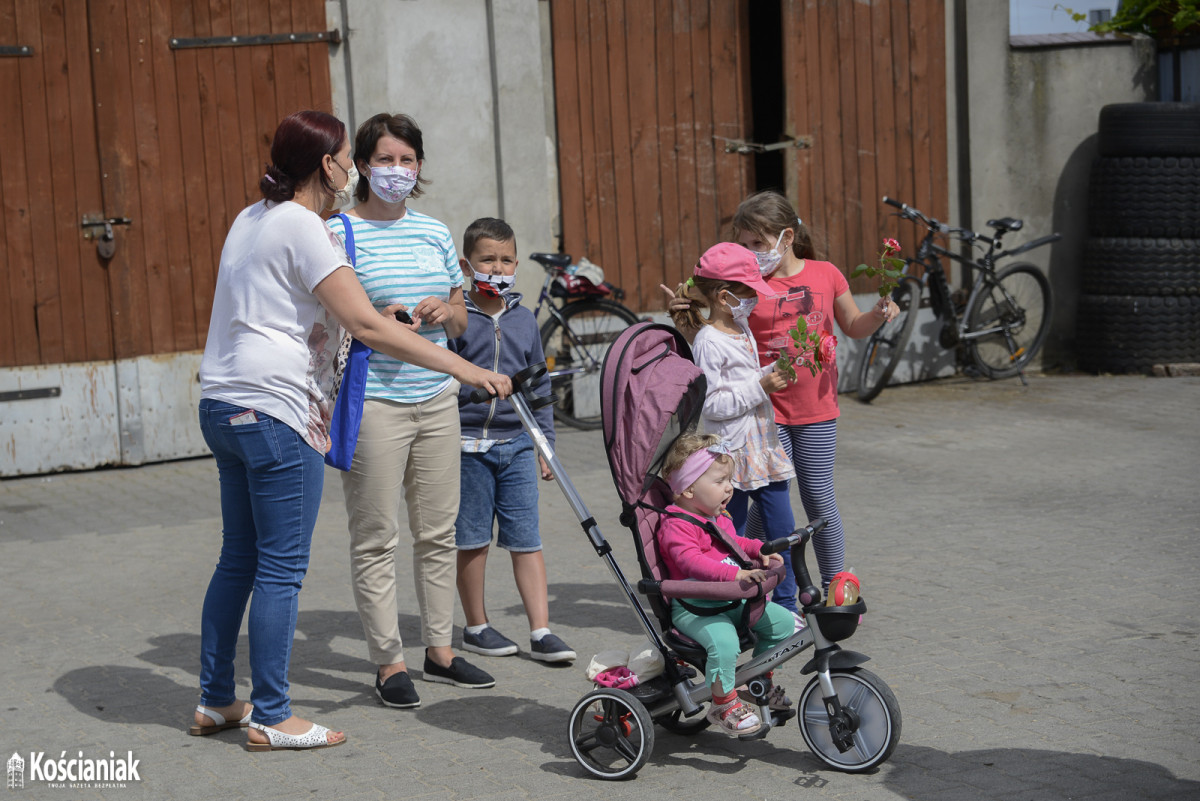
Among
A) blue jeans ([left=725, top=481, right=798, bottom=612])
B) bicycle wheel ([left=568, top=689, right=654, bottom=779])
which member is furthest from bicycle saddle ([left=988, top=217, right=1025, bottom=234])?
bicycle wheel ([left=568, top=689, right=654, bottom=779])

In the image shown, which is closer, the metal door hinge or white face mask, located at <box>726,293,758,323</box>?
white face mask, located at <box>726,293,758,323</box>

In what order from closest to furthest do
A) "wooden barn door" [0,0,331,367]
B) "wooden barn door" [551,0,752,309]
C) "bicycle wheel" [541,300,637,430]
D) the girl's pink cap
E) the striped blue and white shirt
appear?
1. the striped blue and white shirt
2. the girl's pink cap
3. "wooden barn door" [0,0,331,367]
4. "bicycle wheel" [541,300,637,430]
5. "wooden barn door" [551,0,752,309]

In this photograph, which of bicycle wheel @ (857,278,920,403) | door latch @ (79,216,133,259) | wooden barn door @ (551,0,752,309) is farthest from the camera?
bicycle wheel @ (857,278,920,403)

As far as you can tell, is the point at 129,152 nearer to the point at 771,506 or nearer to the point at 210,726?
the point at 210,726

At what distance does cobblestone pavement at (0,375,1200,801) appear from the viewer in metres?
4.05

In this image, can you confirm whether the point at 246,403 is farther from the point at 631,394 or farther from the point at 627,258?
→ the point at 627,258

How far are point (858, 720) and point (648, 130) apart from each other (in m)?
7.24

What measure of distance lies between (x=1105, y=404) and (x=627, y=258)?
384cm

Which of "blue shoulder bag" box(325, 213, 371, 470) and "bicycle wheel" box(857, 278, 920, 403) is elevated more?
"blue shoulder bag" box(325, 213, 371, 470)

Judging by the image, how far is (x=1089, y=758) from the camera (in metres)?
4.00

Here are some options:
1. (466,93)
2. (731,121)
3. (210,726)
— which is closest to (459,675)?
(210,726)

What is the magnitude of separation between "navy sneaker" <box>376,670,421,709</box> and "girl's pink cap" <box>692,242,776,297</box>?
182 cm

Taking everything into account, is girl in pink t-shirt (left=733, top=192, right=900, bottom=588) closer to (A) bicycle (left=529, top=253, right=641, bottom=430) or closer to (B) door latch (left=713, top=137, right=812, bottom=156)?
(A) bicycle (left=529, top=253, right=641, bottom=430)

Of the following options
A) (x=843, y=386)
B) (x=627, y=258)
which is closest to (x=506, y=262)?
(x=627, y=258)
